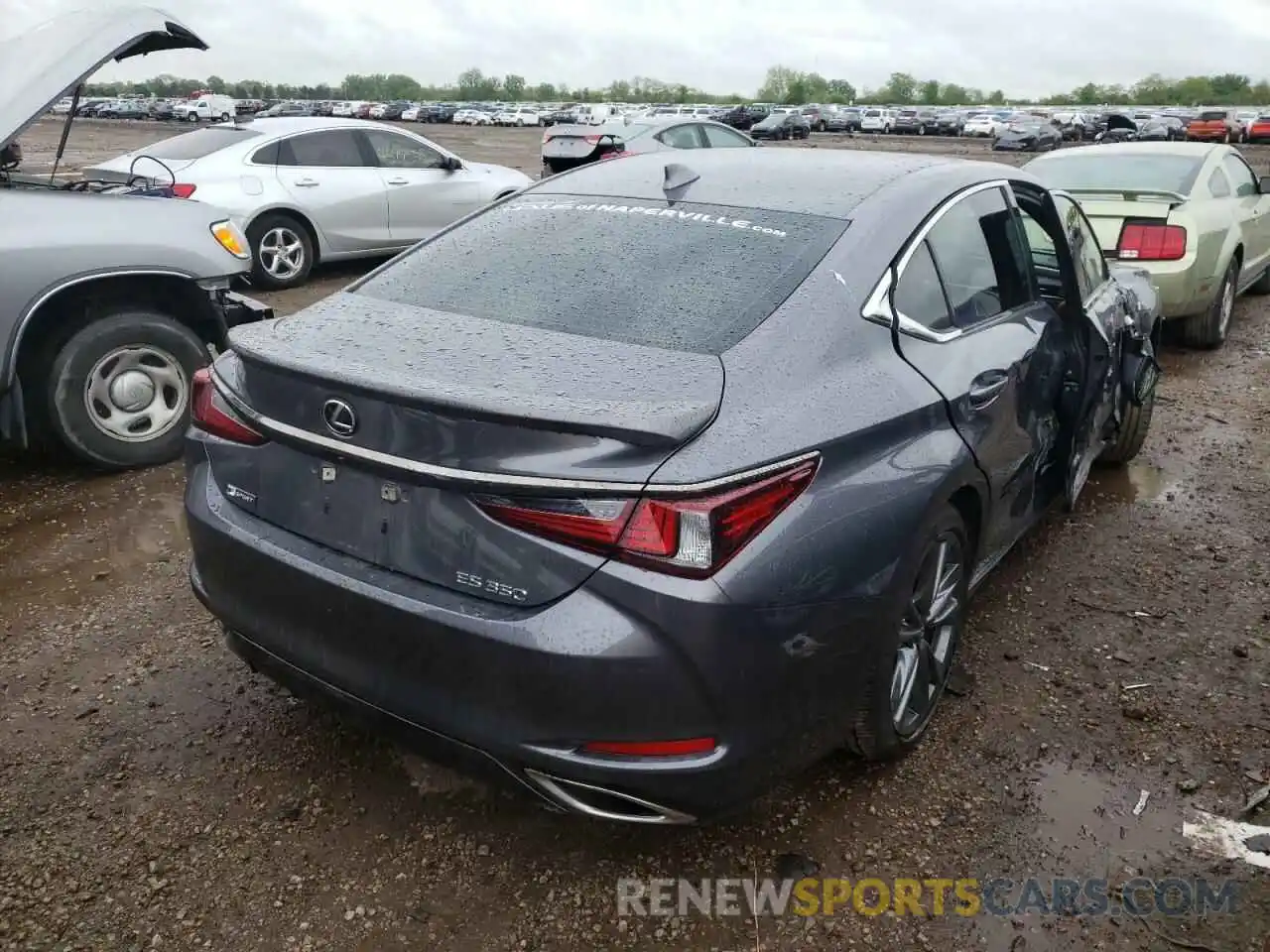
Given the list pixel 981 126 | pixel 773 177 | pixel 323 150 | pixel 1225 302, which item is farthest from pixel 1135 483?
pixel 981 126

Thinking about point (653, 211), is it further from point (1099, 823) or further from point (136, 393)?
point (136, 393)

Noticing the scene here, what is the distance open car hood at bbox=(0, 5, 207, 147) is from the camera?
435 centimetres

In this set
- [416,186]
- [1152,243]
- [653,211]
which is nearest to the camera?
[653,211]

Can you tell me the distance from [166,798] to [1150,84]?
452 feet

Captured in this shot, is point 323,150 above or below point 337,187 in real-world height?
above

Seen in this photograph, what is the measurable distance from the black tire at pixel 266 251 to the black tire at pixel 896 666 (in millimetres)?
7619

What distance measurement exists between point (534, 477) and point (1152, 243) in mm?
6294

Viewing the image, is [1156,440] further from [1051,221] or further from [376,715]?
[376,715]

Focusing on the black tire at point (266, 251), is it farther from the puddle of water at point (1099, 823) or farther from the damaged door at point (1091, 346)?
the puddle of water at point (1099, 823)

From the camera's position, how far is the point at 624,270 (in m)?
2.76

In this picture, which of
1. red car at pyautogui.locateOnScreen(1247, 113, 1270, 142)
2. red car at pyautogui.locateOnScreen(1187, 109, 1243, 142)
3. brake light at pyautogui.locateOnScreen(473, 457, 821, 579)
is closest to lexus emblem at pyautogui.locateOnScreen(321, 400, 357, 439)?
brake light at pyautogui.locateOnScreen(473, 457, 821, 579)

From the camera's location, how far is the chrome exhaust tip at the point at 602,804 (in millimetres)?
2135

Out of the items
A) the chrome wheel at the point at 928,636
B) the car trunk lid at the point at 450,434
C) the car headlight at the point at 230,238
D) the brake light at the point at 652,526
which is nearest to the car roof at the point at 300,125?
the car headlight at the point at 230,238

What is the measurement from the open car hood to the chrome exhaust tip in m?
3.88
